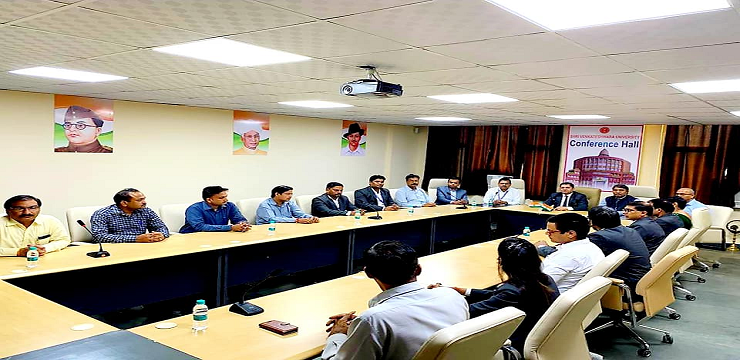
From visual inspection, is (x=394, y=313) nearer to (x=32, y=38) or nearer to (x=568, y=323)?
(x=568, y=323)

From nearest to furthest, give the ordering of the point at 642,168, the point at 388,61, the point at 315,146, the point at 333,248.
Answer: the point at 388,61 → the point at 333,248 → the point at 642,168 → the point at 315,146

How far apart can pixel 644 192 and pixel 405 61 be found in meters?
6.24

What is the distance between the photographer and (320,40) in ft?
9.25

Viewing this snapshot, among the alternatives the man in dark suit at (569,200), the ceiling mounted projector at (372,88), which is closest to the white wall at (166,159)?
the man in dark suit at (569,200)

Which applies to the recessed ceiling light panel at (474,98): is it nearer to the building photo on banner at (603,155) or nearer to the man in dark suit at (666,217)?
the man in dark suit at (666,217)

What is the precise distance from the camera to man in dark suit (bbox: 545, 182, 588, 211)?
8023 mm

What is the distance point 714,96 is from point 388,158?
697 centimetres

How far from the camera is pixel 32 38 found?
9.61 ft

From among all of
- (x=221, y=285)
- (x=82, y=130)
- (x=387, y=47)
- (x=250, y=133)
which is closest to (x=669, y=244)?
(x=387, y=47)

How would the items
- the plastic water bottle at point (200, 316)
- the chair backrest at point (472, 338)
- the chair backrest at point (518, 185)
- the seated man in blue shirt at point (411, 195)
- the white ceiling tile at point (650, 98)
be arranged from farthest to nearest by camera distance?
the chair backrest at point (518, 185) → the seated man in blue shirt at point (411, 195) → the white ceiling tile at point (650, 98) → the plastic water bottle at point (200, 316) → the chair backrest at point (472, 338)

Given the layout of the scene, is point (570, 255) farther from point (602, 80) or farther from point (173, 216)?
point (173, 216)

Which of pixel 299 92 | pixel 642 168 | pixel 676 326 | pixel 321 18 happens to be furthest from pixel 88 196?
pixel 642 168

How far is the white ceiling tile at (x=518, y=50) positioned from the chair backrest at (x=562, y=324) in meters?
1.23

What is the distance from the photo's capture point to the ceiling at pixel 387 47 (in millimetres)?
2246
